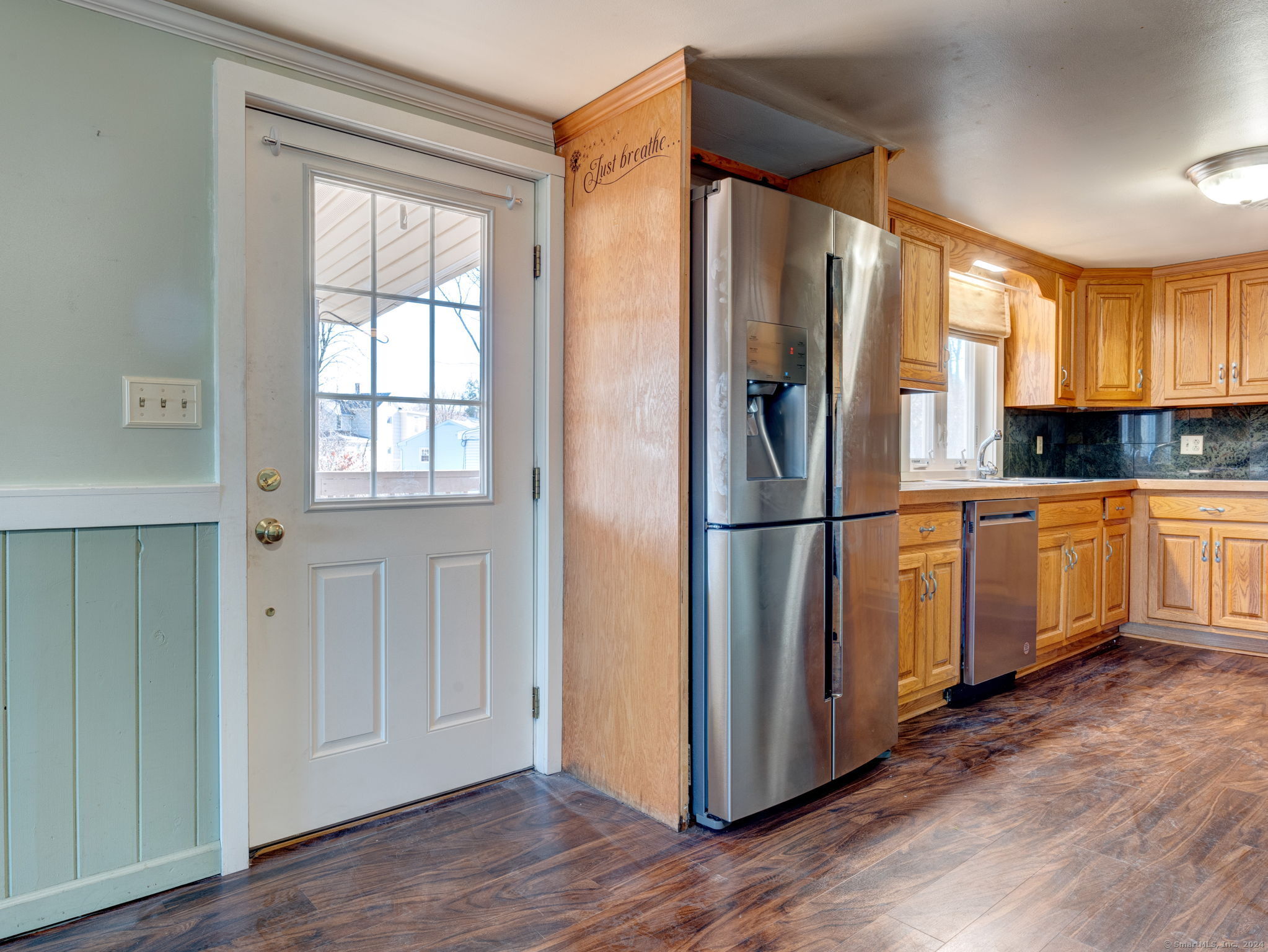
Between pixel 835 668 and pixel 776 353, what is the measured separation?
3.16 feet

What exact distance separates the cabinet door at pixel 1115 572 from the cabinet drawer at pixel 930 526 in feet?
5.10

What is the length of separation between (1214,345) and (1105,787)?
10.3ft

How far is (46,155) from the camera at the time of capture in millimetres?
→ 1731

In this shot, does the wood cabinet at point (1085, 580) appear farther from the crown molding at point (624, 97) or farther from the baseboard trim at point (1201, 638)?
the crown molding at point (624, 97)

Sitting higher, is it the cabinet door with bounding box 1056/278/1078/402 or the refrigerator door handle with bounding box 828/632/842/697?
the cabinet door with bounding box 1056/278/1078/402

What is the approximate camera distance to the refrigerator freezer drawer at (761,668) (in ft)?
6.95

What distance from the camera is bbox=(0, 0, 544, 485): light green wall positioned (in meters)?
1.71

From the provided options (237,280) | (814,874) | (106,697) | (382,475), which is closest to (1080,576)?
(814,874)

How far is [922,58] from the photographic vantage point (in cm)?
215

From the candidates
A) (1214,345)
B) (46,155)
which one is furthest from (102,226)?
(1214,345)

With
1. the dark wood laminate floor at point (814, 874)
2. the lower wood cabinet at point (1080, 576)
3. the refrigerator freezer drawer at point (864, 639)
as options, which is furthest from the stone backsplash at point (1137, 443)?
the refrigerator freezer drawer at point (864, 639)

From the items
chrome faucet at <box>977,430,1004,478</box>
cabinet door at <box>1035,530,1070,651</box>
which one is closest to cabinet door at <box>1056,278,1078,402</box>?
chrome faucet at <box>977,430,1004,478</box>

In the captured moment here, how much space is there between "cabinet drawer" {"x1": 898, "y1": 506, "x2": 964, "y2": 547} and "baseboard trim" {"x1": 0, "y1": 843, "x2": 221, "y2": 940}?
2289 mm

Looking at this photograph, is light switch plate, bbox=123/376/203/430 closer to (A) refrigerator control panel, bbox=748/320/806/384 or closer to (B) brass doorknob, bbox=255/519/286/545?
(B) brass doorknob, bbox=255/519/286/545
